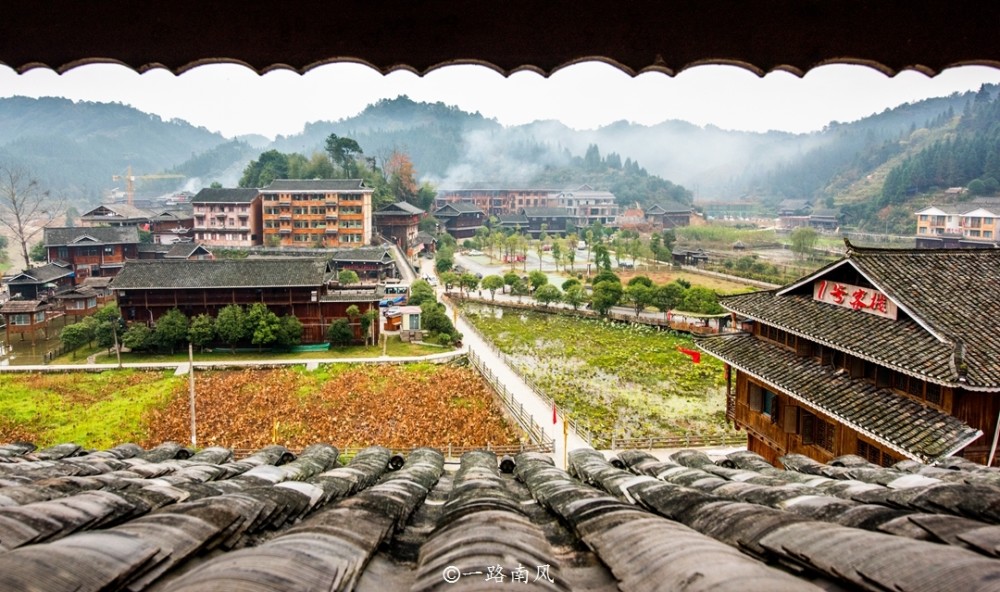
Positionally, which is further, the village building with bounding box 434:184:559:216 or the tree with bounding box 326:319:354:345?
the village building with bounding box 434:184:559:216

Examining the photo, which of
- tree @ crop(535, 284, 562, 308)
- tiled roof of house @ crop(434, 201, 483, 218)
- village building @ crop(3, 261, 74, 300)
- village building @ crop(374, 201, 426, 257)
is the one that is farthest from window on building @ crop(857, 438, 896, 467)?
tiled roof of house @ crop(434, 201, 483, 218)

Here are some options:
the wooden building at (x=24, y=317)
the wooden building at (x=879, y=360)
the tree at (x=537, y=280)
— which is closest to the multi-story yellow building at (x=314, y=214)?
the tree at (x=537, y=280)

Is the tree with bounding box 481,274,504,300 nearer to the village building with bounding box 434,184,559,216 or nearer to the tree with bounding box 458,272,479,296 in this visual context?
the tree with bounding box 458,272,479,296

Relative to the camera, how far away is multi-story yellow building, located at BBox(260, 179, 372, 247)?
40.2 m

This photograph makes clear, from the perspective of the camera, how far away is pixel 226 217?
134ft

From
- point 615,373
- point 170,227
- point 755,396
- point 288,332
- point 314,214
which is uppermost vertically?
point 314,214

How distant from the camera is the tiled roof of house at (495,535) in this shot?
1.27 m

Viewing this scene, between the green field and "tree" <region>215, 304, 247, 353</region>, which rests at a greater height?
"tree" <region>215, 304, 247, 353</region>

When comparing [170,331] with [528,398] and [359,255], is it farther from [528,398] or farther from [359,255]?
[359,255]

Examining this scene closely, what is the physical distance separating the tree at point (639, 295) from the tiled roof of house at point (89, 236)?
83.1 ft

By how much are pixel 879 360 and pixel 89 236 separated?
118 feet

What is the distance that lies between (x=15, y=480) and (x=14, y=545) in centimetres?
152

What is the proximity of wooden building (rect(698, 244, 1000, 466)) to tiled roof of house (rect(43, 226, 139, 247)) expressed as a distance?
3298 centimetres

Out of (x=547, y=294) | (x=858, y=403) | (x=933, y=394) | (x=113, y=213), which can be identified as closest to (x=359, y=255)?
(x=547, y=294)
